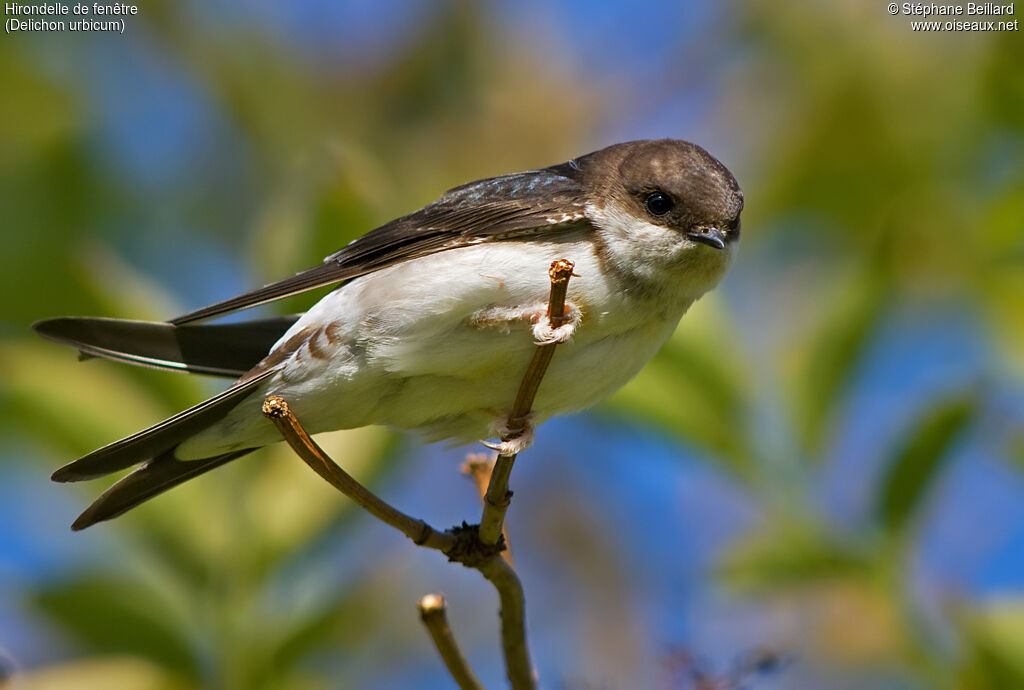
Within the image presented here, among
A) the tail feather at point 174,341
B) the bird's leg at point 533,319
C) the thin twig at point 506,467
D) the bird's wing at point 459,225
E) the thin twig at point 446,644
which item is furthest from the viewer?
the bird's wing at point 459,225

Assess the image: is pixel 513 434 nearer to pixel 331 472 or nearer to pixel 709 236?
pixel 331 472

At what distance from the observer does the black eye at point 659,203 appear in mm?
3186

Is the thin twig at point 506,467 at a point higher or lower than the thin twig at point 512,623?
higher

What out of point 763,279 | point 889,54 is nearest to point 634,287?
point 763,279

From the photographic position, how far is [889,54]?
188 inches

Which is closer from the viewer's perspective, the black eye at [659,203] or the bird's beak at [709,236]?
the bird's beak at [709,236]

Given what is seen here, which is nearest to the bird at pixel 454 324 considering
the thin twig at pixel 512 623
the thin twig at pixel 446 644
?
the thin twig at pixel 512 623

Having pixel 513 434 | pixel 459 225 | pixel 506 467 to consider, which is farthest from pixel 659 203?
pixel 506 467

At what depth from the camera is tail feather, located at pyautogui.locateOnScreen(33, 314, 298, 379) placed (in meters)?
2.81

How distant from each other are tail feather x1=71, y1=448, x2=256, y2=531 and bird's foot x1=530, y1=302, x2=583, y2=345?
908mm

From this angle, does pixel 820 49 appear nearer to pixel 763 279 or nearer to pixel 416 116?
pixel 763 279

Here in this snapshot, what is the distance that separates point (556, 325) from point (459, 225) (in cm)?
67

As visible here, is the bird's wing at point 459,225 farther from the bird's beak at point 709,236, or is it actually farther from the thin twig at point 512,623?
the thin twig at point 512,623

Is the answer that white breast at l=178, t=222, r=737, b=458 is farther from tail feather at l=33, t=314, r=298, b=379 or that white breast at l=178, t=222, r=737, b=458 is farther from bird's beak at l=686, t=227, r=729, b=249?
tail feather at l=33, t=314, r=298, b=379
